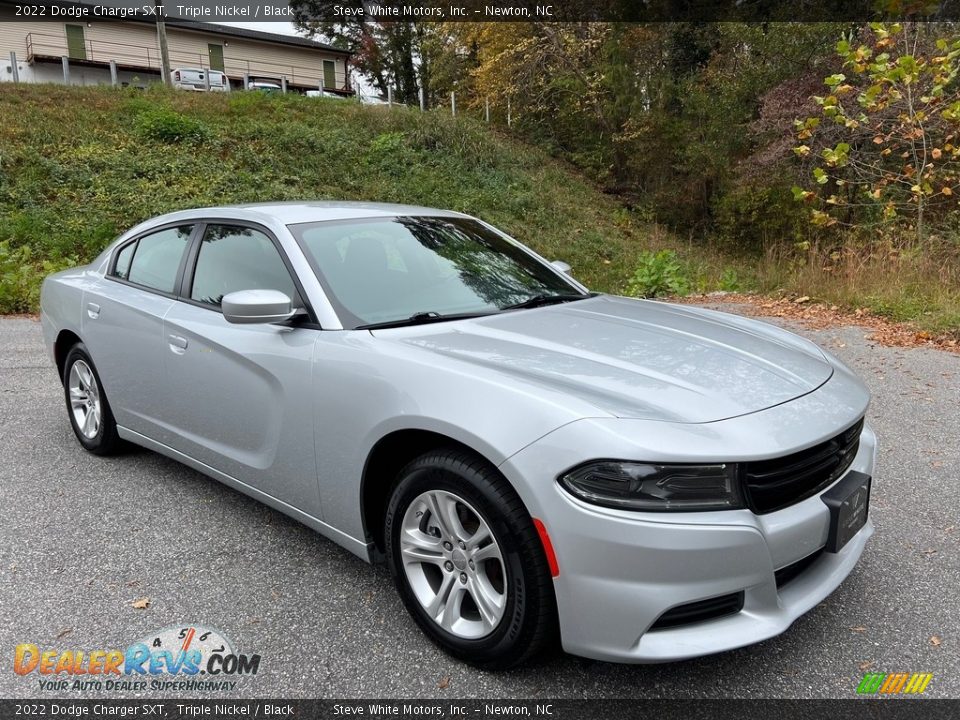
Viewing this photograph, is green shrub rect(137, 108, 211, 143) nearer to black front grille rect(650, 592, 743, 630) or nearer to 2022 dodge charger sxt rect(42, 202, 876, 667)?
2022 dodge charger sxt rect(42, 202, 876, 667)

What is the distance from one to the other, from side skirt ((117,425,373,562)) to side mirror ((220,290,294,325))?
0.77 meters

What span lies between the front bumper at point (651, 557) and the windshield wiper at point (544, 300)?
1289mm

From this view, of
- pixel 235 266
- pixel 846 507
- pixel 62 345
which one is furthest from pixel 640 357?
pixel 62 345

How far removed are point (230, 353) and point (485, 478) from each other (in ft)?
4.84

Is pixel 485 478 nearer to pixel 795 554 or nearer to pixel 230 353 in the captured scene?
pixel 795 554

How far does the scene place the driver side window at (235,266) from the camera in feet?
10.3

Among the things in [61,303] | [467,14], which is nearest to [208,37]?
[467,14]

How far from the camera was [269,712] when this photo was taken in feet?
7.21

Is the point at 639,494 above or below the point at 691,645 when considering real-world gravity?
above

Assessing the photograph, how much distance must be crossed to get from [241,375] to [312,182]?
1652 centimetres

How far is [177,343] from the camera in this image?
11.1ft

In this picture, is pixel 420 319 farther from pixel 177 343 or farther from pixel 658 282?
pixel 658 282

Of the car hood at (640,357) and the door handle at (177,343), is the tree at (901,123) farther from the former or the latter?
the door handle at (177,343)

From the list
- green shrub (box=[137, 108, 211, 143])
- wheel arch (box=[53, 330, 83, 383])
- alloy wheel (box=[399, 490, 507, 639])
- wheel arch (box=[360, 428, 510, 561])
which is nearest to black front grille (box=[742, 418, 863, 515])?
alloy wheel (box=[399, 490, 507, 639])
